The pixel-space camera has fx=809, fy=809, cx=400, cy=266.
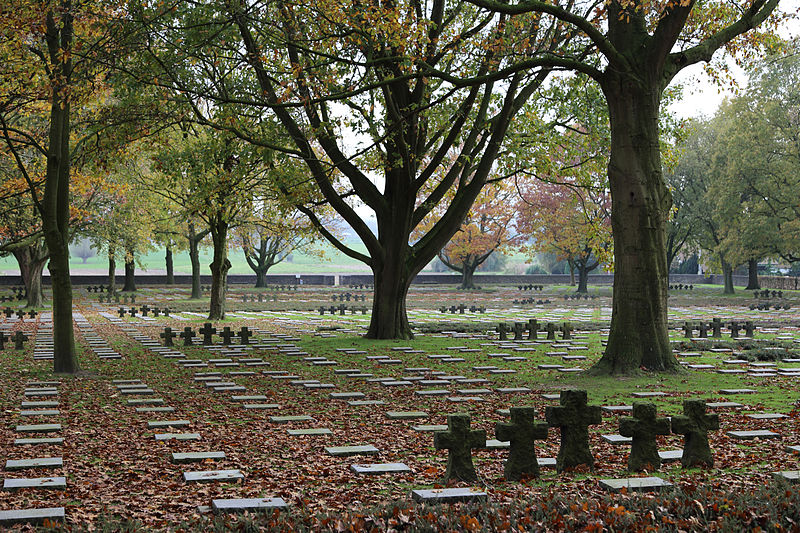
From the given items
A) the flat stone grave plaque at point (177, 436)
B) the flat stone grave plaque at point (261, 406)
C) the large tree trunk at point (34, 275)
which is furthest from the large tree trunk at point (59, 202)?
the large tree trunk at point (34, 275)

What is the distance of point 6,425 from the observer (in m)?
8.38

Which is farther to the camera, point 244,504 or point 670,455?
point 670,455

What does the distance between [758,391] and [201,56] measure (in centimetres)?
973

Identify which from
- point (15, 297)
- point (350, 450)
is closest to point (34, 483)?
point (350, 450)

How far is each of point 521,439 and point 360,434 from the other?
2384 mm

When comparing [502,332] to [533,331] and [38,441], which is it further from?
[38,441]

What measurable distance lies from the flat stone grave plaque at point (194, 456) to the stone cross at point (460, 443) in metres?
2.12

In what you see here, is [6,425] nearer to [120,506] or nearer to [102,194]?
[120,506]

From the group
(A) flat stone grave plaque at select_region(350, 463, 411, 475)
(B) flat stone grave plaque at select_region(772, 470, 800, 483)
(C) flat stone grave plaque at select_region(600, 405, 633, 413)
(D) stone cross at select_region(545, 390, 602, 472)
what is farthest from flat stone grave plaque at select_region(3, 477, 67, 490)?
(C) flat stone grave plaque at select_region(600, 405, 633, 413)

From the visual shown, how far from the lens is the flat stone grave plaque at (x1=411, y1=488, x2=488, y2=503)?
5012 millimetres

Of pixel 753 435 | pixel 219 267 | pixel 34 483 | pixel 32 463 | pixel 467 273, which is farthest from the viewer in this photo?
pixel 467 273

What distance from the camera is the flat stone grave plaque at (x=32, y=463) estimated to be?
248 inches

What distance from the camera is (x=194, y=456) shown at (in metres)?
6.62

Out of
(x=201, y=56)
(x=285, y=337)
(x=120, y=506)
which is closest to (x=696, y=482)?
(x=120, y=506)
